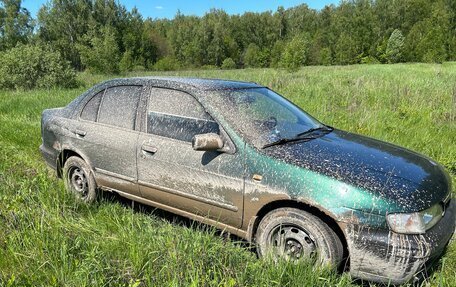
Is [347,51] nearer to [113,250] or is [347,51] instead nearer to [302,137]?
[302,137]

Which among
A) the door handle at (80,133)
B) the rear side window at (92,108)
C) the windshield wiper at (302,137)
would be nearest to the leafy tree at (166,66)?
the rear side window at (92,108)

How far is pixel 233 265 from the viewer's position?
284 cm

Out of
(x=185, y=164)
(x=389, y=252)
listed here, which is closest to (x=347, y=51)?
(x=185, y=164)

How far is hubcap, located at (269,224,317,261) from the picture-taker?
9.46 ft

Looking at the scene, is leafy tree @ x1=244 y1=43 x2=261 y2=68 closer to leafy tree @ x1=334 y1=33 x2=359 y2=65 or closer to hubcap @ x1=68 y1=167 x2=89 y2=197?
leafy tree @ x1=334 y1=33 x2=359 y2=65

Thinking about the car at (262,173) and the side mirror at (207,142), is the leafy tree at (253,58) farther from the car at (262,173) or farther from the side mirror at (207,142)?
the side mirror at (207,142)

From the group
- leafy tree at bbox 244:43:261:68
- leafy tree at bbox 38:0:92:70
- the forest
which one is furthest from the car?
leafy tree at bbox 244:43:261:68

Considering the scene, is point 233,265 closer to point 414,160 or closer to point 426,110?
point 414,160

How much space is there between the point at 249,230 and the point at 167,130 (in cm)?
132

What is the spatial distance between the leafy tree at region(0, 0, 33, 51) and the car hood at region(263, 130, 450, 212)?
205 ft

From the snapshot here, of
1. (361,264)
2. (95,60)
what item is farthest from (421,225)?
(95,60)

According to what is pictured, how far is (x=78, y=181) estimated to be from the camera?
460 cm

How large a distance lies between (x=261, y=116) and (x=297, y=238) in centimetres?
131

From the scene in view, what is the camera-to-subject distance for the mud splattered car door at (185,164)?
3.26 m
